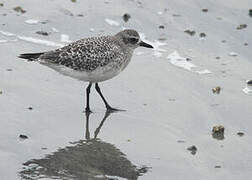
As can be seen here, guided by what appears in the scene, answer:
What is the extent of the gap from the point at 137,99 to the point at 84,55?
1.40 meters

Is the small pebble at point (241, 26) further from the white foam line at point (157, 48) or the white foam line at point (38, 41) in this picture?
the white foam line at point (38, 41)

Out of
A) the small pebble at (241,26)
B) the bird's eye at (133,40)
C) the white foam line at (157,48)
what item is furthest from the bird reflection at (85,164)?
the small pebble at (241,26)

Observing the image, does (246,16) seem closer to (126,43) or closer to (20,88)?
(126,43)

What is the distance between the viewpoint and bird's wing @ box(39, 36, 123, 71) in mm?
11102

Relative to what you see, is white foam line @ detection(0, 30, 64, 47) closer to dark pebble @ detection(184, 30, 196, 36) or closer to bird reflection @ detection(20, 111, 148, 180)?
dark pebble @ detection(184, 30, 196, 36)

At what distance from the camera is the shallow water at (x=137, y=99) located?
366 inches

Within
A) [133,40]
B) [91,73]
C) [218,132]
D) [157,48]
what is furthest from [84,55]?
[157,48]

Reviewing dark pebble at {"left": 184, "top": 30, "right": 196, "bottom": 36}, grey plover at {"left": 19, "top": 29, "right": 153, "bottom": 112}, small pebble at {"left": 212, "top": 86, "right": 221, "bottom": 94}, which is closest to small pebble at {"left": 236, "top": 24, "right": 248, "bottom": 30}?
dark pebble at {"left": 184, "top": 30, "right": 196, "bottom": 36}

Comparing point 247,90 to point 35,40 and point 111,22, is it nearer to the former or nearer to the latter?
point 111,22

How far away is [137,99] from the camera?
38.4 ft

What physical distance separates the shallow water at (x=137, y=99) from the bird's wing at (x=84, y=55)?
734 mm

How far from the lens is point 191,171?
30.2 feet

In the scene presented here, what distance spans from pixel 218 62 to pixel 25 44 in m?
4.32

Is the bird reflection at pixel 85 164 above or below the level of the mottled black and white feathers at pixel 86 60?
below
